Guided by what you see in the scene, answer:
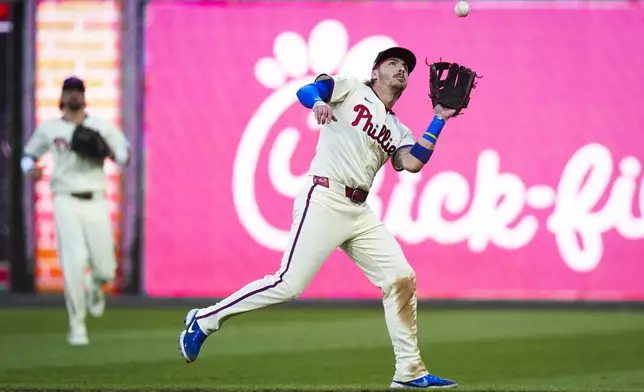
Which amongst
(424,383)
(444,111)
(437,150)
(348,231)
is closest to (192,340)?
(348,231)

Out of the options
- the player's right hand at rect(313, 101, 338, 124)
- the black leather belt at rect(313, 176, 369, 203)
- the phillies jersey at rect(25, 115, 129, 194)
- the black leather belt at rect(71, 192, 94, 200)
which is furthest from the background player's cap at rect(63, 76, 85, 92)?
the player's right hand at rect(313, 101, 338, 124)

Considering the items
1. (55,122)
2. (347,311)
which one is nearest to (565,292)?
(347,311)

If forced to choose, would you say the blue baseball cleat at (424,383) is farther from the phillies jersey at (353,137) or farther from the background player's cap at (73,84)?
the background player's cap at (73,84)

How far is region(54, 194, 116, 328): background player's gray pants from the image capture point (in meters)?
10.9

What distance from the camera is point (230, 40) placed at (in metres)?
15.5

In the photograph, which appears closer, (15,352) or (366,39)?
(15,352)

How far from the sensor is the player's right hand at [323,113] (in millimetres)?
7074

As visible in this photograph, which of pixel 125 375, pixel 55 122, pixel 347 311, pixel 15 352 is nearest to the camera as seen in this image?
pixel 125 375

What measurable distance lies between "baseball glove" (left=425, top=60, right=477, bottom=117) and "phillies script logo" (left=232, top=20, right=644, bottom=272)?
747 cm

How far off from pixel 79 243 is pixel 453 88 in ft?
15.3

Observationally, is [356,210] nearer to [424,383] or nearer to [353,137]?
[353,137]

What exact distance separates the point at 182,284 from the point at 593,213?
5.13m

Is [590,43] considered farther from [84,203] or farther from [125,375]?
[125,375]

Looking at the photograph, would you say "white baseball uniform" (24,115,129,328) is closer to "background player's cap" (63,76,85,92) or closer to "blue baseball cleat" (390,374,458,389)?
"background player's cap" (63,76,85,92)
